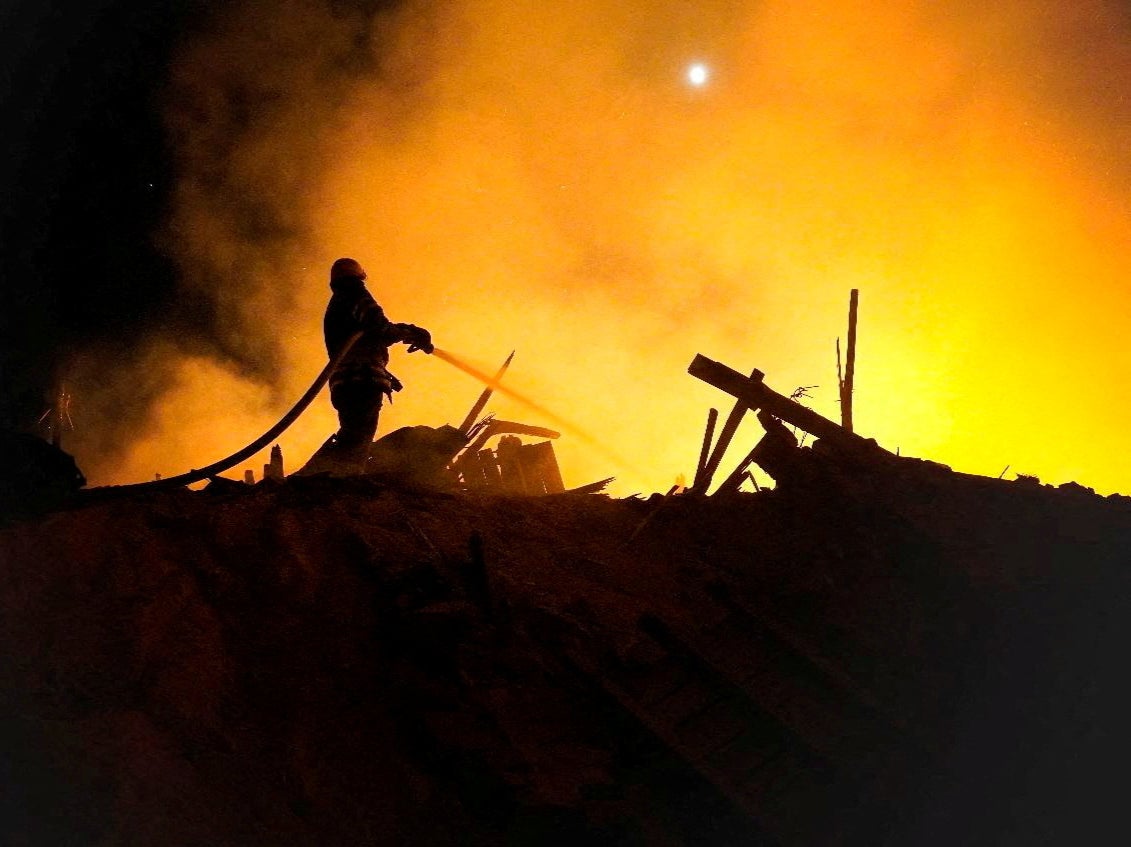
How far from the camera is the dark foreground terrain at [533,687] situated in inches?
112

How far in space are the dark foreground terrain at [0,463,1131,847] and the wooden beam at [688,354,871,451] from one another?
1.70 feet

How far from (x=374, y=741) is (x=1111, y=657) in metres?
4.57

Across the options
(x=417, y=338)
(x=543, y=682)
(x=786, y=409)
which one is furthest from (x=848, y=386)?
(x=543, y=682)

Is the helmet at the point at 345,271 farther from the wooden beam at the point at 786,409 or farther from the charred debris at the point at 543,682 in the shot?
the wooden beam at the point at 786,409

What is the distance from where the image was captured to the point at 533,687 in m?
3.48

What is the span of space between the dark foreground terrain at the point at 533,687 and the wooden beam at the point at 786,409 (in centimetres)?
52

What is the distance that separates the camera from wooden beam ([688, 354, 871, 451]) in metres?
5.17

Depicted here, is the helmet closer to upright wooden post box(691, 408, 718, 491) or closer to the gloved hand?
the gloved hand

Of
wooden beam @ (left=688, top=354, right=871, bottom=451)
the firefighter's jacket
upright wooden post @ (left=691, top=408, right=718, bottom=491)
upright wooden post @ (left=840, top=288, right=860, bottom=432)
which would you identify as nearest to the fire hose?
the firefighter's jacket

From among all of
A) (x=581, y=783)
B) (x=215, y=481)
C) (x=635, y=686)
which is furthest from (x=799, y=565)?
(x=215, y=481)

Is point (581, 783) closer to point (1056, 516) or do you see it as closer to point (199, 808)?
point (199, 808)

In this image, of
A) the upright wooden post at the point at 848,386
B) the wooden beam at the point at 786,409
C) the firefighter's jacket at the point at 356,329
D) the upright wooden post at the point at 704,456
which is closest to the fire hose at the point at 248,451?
the firefighter's jacket at the point at 356,329

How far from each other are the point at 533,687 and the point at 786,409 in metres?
3.09

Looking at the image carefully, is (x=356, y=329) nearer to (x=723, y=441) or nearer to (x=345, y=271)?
(x=345, y=271)
